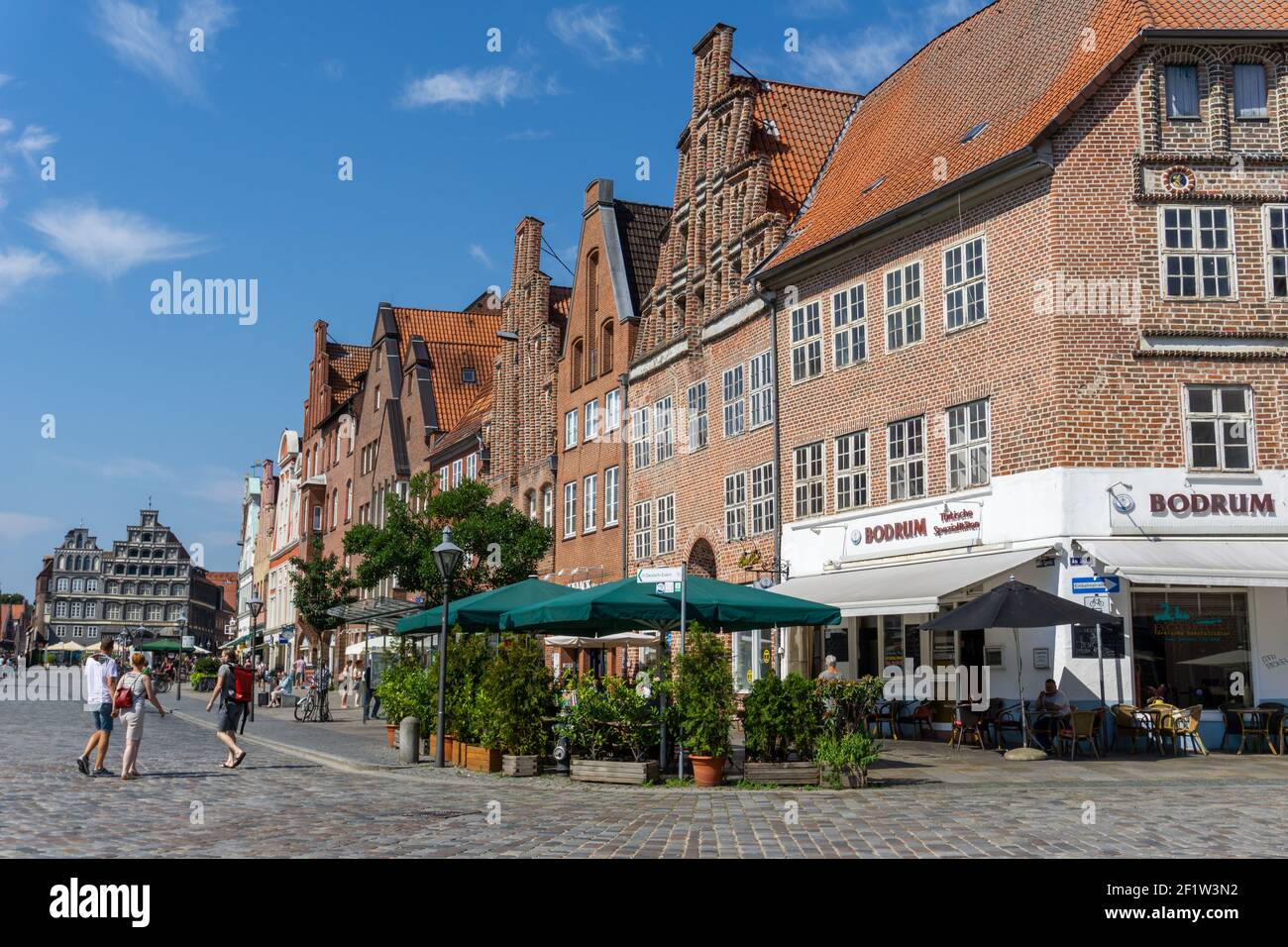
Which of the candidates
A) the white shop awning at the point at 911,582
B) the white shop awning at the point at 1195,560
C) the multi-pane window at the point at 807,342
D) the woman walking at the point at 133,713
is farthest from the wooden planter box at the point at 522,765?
the multi-pane window at the point at 807,342

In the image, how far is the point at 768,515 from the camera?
3162 centimetres

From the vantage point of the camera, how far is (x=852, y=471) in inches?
1129

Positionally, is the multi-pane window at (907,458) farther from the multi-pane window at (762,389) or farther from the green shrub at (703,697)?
the green shrub at (703,697)

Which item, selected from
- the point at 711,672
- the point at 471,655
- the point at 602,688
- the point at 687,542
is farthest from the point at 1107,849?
the point at 687,542

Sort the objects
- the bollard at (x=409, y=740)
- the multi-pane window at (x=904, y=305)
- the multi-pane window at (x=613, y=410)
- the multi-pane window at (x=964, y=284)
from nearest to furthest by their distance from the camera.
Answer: the bollard at (x=409, y=740)
the multi-pane window at (x=964, y=284)
the multi-pane window at (x=904, y=305)
the multi-pane window at (x=613, y=410)

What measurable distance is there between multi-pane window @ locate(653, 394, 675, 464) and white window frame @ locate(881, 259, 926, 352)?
10.5 meters

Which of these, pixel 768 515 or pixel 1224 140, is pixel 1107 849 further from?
pixel 768 515

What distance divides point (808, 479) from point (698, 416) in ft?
21.5

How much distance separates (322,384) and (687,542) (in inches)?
1927

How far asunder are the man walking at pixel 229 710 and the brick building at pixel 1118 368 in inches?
413

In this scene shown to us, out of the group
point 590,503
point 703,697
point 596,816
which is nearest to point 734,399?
point 590,503

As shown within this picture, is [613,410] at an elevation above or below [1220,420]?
above

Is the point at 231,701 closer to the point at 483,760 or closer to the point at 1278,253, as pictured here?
the point at 483,760

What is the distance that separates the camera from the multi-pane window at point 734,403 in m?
33.5
